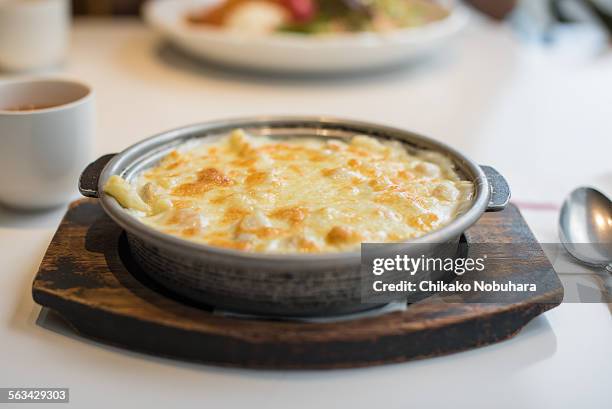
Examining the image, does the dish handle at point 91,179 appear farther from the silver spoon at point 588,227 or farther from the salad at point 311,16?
the salad at point 311,16

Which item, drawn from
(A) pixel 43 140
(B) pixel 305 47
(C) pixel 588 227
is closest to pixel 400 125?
(B) pixel 305 47

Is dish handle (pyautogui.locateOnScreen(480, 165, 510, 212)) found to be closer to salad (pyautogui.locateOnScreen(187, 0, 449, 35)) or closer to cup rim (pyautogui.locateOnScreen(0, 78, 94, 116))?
cup rim (pyautogui.locateOnScreen(0, 78, 94, 116))

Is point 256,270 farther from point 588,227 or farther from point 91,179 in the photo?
point 588,227

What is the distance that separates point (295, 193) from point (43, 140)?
1.96ft

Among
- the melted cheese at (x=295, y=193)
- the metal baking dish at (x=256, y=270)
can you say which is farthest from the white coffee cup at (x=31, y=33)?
the metal baking dish at (x=256, y=270)

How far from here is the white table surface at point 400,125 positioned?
1.11 m

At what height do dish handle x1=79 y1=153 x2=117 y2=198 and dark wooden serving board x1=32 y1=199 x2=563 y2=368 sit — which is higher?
dish handle x1=79 y1=153 x2=117 y2=198

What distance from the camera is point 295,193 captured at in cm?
137

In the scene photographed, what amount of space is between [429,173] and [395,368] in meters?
0.47

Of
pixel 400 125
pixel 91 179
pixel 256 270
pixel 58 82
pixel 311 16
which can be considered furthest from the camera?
pixel 311 16

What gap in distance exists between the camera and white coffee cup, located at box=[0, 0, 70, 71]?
2613 millimetres

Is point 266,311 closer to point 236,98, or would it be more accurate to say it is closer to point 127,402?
point 127,402

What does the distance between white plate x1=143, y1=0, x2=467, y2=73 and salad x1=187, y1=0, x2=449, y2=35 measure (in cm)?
14

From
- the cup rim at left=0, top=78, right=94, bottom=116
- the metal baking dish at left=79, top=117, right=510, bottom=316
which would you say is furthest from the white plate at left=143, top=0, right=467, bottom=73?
the metal baking dish at left=79, top=117, right=510, bottom=316
